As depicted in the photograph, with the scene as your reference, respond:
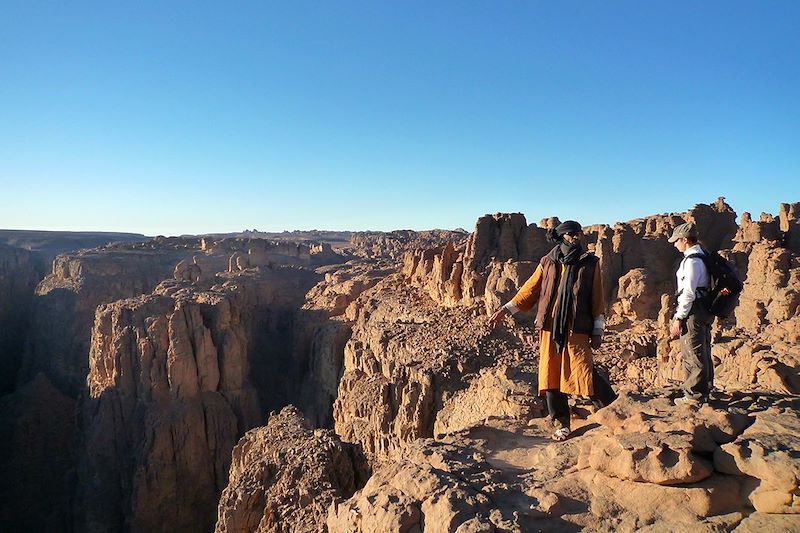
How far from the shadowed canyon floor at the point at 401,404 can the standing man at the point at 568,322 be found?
0.34 meters

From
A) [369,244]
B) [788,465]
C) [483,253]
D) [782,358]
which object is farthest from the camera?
[369,244]

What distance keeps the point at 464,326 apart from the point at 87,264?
1303 inches

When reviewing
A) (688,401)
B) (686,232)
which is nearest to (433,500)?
(688,401)

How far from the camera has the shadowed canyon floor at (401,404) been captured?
4238 millimetres

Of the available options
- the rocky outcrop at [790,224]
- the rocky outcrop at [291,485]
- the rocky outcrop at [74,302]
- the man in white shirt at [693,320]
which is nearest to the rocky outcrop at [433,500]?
the man in white shirt at [693,320]

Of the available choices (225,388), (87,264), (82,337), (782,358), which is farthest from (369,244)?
→ (782,358)

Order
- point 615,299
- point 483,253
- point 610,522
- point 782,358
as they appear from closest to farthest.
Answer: point 610,522 < point 782,358 < point 615,299 < point 483,253

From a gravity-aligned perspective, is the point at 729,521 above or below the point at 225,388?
above

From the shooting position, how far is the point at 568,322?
220 inches

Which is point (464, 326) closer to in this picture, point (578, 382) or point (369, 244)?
point (578, 382)

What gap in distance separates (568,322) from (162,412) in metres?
19.5

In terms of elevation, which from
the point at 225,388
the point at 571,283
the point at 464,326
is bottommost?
the point at 225,388

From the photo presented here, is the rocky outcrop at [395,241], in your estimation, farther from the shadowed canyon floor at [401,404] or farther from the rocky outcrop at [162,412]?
the rocky outcrop at [162,412]

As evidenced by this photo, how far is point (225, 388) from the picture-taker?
23.0m
